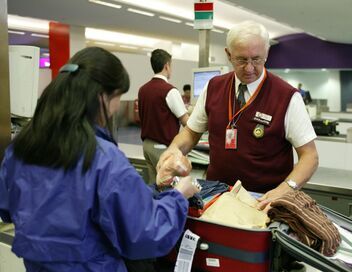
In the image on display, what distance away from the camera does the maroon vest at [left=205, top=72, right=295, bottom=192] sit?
1.55 m

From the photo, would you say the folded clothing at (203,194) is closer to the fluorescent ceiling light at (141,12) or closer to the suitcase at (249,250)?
the suitcase at (249,250)

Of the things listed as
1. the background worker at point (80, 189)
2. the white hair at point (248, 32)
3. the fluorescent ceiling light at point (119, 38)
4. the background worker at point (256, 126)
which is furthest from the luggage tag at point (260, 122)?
the fluorescent ceiling light at point (119, 38)

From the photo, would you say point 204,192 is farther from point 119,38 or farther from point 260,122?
point 119,38

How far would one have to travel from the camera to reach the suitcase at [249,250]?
0.97m

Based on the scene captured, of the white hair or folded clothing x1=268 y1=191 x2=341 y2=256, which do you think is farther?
the white hair

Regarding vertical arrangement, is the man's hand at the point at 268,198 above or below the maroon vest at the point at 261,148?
below

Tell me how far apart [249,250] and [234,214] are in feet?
0.42

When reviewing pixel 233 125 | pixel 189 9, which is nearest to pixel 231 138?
pixel 233 125

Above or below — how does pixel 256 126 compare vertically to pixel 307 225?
above

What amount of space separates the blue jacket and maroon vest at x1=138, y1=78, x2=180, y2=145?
6.78 feet

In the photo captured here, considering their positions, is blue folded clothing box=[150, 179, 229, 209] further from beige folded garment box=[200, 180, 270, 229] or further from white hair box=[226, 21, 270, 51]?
white hair box=[226, 21, 270, 51]

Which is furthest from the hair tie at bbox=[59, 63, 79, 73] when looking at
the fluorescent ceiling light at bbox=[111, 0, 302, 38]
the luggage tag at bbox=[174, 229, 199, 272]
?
the fluorescent ceiling light at bbox=[111, 0, 302, 38]

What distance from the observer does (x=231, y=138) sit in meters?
1.61

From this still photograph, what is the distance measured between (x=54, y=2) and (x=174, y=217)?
23.6 ft
